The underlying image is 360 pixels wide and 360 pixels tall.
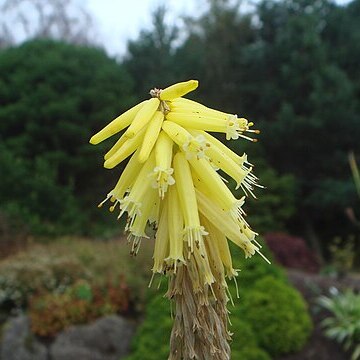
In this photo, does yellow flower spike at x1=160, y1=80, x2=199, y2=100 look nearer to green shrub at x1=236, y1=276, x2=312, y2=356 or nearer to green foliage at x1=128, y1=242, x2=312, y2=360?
green foliage at x1=128, y1=242, x2=312, y2=360

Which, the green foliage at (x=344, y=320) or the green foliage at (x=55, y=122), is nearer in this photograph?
the green foliage at (x=344, y=320)

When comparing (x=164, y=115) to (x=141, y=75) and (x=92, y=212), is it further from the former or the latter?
(x=141, y=75)

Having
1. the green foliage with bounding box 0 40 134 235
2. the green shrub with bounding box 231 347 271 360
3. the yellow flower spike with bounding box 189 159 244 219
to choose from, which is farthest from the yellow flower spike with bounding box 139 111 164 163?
the green foliage with bounding box 0 40 134 235

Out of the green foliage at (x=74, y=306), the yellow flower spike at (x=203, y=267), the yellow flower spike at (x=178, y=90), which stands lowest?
the yellow flower spike at (x=203, y=267)

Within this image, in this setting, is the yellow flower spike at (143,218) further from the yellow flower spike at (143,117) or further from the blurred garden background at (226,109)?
the blurred garden background at (226,109)

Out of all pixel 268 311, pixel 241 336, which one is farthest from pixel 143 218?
pixel 268 311

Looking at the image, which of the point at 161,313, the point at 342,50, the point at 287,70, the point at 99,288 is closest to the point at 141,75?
the point at 287,70

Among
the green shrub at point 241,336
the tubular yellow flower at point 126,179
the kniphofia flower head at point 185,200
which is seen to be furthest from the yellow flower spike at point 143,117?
the green shrub at point 241,336

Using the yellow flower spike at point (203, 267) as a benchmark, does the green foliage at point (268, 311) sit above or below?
above
